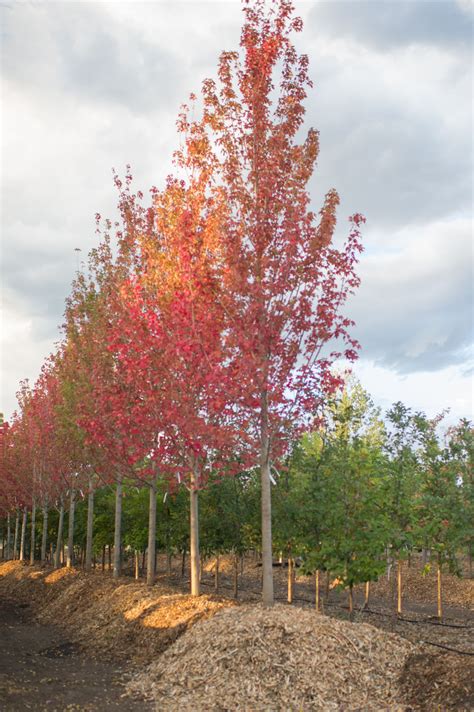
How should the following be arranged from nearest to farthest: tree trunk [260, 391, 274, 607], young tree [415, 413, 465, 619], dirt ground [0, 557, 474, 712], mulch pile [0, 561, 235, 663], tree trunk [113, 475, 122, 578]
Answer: dirt ground [0, 557, 474, 712], tree trunk [260, 391, 274, 607], mulch pile [0, 561, 235, 663], young tree [415, 413, 465, 619], tree trunk [113, 475, 122, 578]

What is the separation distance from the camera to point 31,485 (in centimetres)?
3297

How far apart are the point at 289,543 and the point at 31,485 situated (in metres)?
20.0

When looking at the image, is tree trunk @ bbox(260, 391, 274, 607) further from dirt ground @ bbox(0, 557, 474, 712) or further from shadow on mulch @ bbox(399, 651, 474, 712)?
shadow on mulch @ bbox(399, 651, 474, 712)

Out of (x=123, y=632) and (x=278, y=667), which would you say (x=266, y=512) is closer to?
(x=278, y=667)

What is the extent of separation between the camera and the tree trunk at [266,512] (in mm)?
12201

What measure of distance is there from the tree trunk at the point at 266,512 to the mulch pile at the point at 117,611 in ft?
3.93

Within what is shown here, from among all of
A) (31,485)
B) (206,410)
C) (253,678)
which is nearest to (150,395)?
(206,410)

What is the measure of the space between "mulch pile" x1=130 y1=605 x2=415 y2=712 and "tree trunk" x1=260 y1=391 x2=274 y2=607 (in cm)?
71

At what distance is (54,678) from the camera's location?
11320 mm

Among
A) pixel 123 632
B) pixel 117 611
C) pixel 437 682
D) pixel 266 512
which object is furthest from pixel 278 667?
pixel 117 611

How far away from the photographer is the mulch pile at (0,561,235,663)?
12.7m

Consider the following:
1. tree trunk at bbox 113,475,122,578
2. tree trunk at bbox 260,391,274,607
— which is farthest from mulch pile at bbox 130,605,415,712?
tree trunk at bbox 113,475,122,578

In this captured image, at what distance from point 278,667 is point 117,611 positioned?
270 inches

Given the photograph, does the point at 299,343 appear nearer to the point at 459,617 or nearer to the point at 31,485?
the point at 459,617
